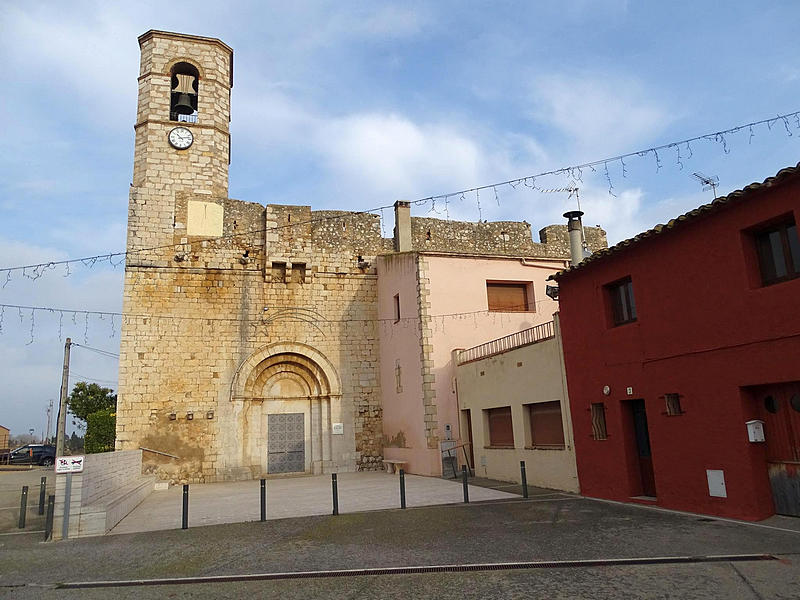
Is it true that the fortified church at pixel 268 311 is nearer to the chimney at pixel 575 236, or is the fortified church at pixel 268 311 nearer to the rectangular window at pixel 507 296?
the rectangular window at pixel 507 296

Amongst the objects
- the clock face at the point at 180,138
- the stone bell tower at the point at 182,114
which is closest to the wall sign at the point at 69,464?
the stone bell tower at the point at 182,114

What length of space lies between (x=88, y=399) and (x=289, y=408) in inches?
762

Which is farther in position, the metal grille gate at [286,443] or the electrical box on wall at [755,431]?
the metal grille gate at [286,443]

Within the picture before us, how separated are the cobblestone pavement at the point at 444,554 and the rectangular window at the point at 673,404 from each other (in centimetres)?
152

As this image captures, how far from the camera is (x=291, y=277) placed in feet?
63.8

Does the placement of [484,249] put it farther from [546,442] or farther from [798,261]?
[798,261]

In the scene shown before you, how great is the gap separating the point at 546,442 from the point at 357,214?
11.1 m

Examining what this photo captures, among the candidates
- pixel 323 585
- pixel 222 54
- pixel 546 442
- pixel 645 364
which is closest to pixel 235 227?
pixel 222 54

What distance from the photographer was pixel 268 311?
19.1 meters

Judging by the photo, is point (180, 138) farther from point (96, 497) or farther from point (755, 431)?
point (755, 431)

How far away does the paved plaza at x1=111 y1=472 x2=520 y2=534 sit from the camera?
1051cm

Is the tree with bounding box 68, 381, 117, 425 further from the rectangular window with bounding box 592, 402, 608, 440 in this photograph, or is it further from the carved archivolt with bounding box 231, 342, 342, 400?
the rectangular window with bounding box 592, 402, 608, 440

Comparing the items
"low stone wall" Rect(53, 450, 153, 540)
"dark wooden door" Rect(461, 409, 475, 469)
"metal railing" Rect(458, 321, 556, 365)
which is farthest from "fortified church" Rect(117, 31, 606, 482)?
"low stone wall" Rect(53, 450, 153, 540)

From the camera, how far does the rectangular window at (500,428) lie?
14055 mm
